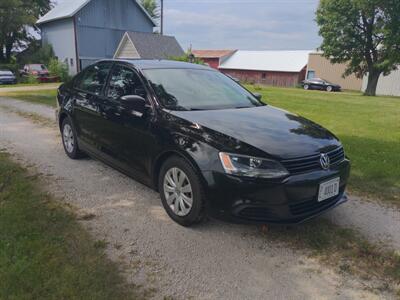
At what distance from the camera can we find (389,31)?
26.9 metres

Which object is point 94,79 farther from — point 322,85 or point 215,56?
point 215,56

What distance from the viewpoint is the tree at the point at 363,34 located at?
88.8 feet

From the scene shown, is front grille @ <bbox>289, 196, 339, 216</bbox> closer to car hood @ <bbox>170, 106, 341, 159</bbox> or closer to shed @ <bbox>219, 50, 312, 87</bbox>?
car hood @ <bbox>170, 106, 341, 159</bbox>

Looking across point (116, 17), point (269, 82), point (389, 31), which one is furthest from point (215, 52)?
point (389, 31)

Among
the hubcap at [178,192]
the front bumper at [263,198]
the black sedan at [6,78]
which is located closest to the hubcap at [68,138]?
the hubcap at [178,192]

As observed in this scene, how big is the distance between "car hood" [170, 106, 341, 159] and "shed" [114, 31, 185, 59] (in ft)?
88.1

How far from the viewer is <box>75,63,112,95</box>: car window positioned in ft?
15.6

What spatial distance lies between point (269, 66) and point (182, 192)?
48.3 m

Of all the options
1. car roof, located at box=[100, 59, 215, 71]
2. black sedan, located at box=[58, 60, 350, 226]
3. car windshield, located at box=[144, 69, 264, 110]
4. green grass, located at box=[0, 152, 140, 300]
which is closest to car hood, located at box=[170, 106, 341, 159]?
black sedan, located at box=[58, 60, 350, 226]

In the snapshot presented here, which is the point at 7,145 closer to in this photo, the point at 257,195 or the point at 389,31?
the point at 257,195

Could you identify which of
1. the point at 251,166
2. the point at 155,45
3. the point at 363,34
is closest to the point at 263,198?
the point at 251,166

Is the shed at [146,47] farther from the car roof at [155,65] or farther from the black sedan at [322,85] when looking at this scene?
the car roof at [155,65]

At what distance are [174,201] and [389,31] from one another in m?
29.4

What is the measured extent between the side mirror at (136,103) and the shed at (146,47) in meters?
26.6
